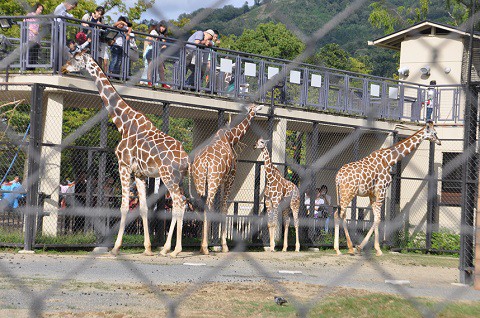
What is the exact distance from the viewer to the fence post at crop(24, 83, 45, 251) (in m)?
10.5

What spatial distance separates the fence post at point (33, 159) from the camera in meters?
10.5

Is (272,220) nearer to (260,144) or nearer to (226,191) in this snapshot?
(260,144)

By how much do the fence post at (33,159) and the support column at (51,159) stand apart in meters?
0.28

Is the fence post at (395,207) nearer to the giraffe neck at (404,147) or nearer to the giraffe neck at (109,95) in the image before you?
the giraffe neck at (404,147)

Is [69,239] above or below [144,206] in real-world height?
below

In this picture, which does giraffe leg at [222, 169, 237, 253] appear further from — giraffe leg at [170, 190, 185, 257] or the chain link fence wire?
giraffe leg at [170, 190, 185, 257]

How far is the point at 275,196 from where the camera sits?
13688mm

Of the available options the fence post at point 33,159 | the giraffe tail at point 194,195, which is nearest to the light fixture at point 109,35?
the fence post at point 33,159

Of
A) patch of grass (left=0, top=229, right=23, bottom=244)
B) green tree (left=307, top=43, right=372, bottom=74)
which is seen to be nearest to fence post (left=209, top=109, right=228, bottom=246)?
patch of grass (left=0, top=229, right=23, bottom=244)

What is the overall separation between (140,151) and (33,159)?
1.38 metres

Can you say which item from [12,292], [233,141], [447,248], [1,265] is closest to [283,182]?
[233,141]

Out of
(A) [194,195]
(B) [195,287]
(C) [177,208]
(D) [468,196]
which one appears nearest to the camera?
(B) [195,287]

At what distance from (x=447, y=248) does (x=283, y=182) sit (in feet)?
14.0

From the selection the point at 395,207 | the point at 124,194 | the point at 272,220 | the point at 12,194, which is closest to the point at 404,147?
the point at 272,220
